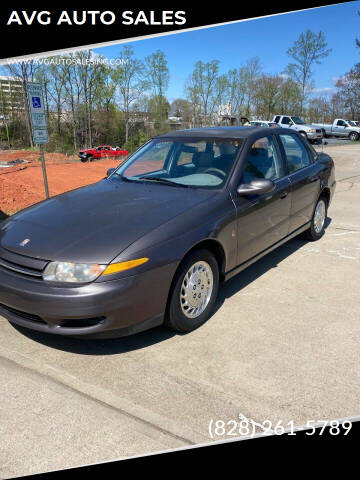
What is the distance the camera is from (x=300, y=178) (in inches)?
189

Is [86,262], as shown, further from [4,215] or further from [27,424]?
[4,215]

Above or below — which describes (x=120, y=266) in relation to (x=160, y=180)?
below

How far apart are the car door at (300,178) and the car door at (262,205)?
17cm

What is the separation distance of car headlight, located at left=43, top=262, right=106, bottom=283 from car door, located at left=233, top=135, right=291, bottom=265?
1.52m

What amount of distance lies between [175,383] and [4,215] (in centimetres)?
610

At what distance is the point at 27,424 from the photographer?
7.57 ft

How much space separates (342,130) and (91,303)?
34572 mm

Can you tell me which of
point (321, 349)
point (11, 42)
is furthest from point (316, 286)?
point (11, 42)

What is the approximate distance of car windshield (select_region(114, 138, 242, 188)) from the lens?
384cm

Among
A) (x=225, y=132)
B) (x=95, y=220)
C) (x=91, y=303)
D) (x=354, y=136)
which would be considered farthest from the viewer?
(x=354, y=136)

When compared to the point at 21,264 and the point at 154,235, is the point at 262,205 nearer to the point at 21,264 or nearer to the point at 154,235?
the point at 154,235

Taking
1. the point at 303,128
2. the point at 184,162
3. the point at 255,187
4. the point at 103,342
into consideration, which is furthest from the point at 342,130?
the point at 103,342

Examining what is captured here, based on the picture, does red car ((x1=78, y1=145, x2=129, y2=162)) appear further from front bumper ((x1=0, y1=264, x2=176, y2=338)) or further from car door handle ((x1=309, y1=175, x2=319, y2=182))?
front bumper ((x1=0, y1=264, x2=176, y2=338))

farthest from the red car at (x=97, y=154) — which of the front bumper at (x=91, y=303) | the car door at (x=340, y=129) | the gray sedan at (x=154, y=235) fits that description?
the front bumper at (x=91, y=303)
